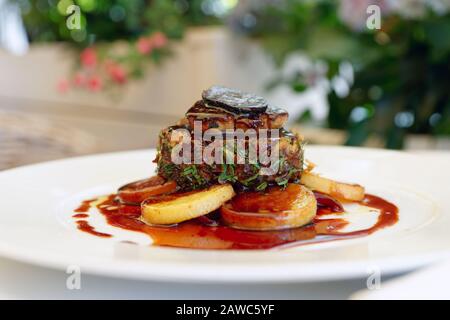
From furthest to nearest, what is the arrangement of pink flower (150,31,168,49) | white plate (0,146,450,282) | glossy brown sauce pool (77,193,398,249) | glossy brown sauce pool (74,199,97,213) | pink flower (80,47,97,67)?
1. pink flower (80,47,97,67)
2. pink flower (150,31,168,49)
3. glossy brown sauce pool (74,199,97,213)
4. glossy brown sauce pool (77,193,398,249)
5. white plate (0,146,450,282)

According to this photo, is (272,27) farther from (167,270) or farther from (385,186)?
(167,270)

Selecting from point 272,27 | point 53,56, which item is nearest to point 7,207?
point 272,27

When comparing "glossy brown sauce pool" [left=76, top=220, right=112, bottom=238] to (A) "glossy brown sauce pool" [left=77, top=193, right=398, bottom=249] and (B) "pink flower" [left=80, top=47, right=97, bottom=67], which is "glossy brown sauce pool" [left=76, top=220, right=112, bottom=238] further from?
(B) "pink flower" [left=80, top=47, right=97, bottom=67]

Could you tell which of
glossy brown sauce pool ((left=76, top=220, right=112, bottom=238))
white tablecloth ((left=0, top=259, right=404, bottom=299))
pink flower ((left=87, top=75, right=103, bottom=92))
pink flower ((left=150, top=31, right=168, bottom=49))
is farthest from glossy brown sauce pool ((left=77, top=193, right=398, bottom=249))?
pink flower ((left=87, top=75, right=103, bottom=92))

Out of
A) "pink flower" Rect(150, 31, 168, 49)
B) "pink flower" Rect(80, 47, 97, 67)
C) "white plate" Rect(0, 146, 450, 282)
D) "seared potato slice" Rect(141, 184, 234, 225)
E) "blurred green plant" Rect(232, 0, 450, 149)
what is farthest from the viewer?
"pink flower" Rect(80, 47, 97, 67)

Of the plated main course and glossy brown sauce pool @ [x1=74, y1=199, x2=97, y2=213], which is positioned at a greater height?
the plated main course

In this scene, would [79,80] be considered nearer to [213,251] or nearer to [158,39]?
[158,39]

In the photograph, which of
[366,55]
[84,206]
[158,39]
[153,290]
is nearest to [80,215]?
[84,206]

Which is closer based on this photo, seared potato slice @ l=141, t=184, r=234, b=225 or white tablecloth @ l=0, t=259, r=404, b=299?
white tablecloth @ l=0, t=259, r=404, b=299
